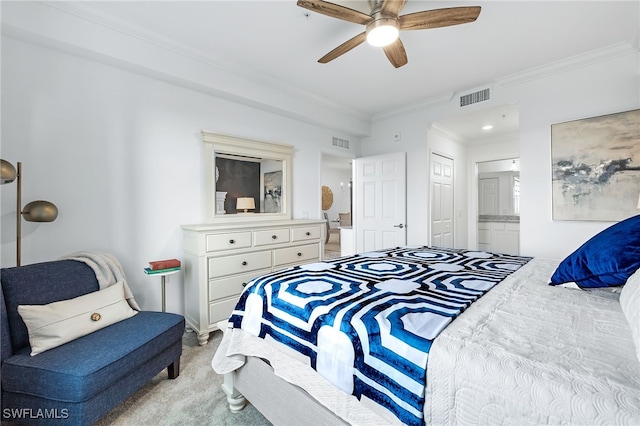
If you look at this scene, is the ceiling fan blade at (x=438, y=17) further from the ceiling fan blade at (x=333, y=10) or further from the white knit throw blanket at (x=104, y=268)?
the white knit throw blanket at (x=104, y=268)

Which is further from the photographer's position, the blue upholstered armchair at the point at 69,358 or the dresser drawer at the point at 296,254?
the dresser drawer at the point at 296,254

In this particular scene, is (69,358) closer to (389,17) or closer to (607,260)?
(607,260)

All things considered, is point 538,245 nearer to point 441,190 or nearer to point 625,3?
point 441,190

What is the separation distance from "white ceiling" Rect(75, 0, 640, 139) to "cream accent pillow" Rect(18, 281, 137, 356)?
207 cm

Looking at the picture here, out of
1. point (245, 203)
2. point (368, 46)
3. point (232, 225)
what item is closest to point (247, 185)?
point (245, 203)

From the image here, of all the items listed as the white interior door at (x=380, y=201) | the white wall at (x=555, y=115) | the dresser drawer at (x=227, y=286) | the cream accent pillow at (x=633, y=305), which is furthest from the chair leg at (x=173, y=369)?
the white wall at (x=555, y=115)

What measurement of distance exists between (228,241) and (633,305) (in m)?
2.56

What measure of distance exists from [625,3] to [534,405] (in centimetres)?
300

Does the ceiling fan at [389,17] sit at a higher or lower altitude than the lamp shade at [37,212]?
higher

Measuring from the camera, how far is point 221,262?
2.61 meters

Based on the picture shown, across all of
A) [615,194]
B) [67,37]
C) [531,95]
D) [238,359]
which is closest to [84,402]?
[238,359]

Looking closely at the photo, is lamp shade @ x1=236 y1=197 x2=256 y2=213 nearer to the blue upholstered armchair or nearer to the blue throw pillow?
the blue upholstered armchair

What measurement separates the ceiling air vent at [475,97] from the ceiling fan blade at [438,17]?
5.98 feet

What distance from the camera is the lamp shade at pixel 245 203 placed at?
127 inches
